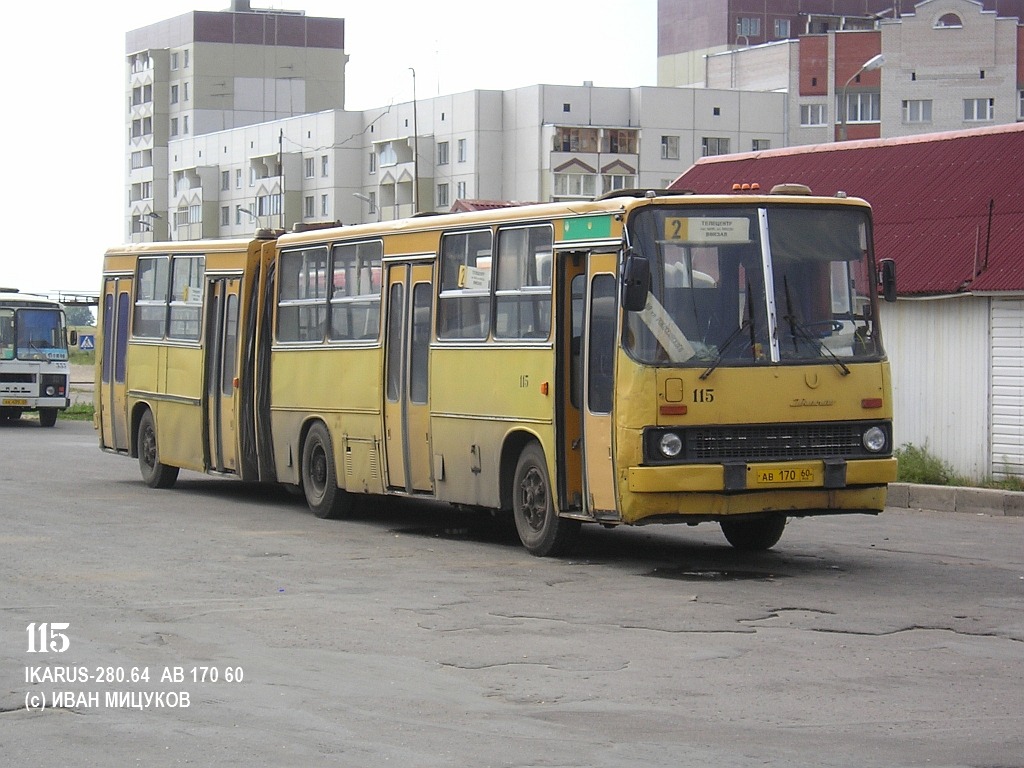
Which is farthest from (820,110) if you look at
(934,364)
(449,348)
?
(449,348)

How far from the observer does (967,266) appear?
20969mm

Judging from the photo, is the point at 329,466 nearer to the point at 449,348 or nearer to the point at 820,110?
the point at 449,348

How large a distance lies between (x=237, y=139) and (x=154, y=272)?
96.9 meters

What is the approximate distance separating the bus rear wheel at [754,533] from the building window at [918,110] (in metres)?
88.0

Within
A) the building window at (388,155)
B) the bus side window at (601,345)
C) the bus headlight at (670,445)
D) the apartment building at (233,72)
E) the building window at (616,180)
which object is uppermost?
the apartment building at (233,72)

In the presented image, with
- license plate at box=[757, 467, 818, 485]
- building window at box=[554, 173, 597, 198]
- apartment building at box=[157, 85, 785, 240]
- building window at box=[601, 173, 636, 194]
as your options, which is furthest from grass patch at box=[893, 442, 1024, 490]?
building window at box=[601, 173, 636, 194]

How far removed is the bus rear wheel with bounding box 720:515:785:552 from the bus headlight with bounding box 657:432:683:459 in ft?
6.48

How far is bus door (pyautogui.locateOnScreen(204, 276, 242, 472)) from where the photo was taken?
19.7 m

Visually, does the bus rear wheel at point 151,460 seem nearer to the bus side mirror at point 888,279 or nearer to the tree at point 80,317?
the bus side mirror at point 888,279

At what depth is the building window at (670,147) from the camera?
101750 mm

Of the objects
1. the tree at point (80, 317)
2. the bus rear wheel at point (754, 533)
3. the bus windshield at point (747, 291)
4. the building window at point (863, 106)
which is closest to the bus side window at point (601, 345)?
the bus windshield at point (747, 291)

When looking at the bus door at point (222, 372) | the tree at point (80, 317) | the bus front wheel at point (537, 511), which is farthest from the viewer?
the tree at point (80, 317)

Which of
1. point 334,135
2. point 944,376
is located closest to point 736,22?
point 334,135

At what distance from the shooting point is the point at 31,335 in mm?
38438
